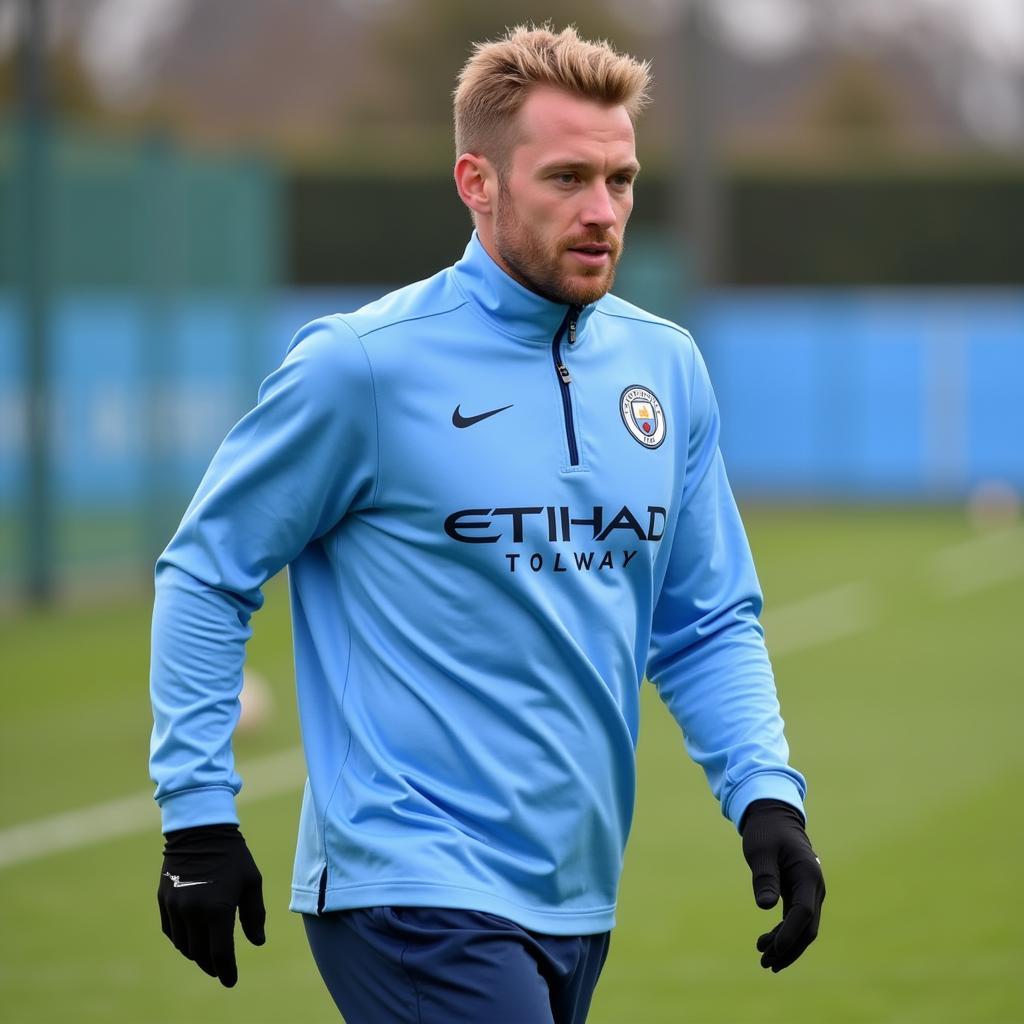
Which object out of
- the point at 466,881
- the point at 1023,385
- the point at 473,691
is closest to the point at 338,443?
the point at 473,691

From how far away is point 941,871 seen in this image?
791cm

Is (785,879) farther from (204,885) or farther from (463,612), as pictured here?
(204,885)

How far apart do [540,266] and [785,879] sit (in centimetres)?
107

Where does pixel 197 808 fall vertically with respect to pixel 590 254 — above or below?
below

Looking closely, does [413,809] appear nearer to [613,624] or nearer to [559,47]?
[613,624]

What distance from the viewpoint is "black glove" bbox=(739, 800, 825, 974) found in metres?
3.45

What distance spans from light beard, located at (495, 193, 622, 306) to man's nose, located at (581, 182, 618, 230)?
35 mm

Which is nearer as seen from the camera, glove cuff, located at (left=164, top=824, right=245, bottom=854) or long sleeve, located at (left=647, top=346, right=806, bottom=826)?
glove cuff, located at (left=164, top=824, right=245, bottom=854)

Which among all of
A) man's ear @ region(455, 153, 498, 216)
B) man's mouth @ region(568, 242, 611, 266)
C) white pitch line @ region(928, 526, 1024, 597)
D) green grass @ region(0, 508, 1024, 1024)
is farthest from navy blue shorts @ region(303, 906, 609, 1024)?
white pitch line @ region(928, 526, 1024, 597)

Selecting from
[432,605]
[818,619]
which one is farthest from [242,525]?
[818,619]

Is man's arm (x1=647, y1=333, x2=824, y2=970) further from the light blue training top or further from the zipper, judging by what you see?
the zipper

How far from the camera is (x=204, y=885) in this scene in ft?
10.7

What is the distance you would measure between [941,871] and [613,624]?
4.78m

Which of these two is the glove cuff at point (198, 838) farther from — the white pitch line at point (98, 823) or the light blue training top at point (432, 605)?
the white pitch line at point (98, 823)
